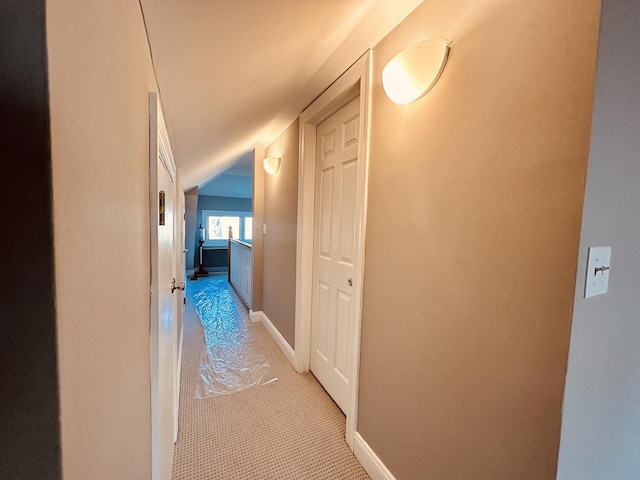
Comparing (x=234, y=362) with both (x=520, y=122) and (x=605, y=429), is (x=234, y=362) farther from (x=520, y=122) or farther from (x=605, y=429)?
(x=520, y=122)

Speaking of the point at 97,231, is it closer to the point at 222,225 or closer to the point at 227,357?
the point at 227,357

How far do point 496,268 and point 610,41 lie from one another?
0.62 m

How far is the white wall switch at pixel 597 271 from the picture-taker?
0.67 meters

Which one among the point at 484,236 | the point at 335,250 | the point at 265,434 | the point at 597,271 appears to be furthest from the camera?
the point at 335,250

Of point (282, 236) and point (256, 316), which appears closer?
point (282, 236)

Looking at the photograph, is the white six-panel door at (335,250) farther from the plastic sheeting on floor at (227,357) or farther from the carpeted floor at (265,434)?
the plastic sheeting on floor at (227,357)

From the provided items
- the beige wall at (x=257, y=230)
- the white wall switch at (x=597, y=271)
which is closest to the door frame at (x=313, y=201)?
the white wall switch at (x=597, y=271)

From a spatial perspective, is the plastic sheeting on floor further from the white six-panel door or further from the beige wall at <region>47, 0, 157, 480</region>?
the beige wall at <region>47, 0, 157, 480</region>

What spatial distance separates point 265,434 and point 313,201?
163 cm

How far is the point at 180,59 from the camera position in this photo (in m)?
1.02

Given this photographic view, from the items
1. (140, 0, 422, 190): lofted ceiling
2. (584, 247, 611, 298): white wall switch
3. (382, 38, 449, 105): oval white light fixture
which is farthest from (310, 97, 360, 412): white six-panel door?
(584, 247, 611, 298): white wall switch

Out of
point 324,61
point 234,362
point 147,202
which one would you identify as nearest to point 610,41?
point 324,61

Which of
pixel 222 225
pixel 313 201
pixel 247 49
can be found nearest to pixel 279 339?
pixel 313 201

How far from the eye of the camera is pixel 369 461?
134 centimetres
